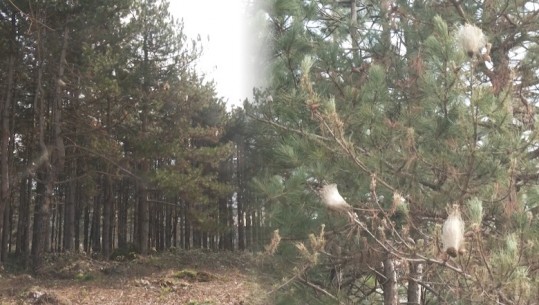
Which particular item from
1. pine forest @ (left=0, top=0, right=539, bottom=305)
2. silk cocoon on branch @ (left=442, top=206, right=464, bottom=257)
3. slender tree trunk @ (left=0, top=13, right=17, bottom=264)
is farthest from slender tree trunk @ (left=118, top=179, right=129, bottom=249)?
silk cocoon on branch @ (left=442, top=206, right=464, bottom=257)

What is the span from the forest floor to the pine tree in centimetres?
259

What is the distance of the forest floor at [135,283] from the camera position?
303 inches

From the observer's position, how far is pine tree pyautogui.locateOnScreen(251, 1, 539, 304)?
104 inches

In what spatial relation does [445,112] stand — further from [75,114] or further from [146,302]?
[75,114]

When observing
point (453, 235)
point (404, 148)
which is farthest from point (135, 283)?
point (453, 235)

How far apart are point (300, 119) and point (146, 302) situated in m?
5.42

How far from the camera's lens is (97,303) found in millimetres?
7723

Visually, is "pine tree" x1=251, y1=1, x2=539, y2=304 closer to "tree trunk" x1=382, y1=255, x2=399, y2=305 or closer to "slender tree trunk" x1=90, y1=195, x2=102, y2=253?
"tree trunk" x1=382, y1=255, x2=399, y2=305

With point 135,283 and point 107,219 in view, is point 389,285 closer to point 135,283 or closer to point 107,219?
point 135,283

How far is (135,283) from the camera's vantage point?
30.6 feet

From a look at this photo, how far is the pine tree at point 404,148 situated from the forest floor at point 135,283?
8.49ft

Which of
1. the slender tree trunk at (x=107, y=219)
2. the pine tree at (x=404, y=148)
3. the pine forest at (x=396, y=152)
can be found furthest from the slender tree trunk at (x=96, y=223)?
the pine tree at (x=404, y=148)

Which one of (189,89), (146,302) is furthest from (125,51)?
(146,302)

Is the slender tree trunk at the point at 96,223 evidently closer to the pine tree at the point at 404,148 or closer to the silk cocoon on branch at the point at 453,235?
the pine tree at the point at 404,148
